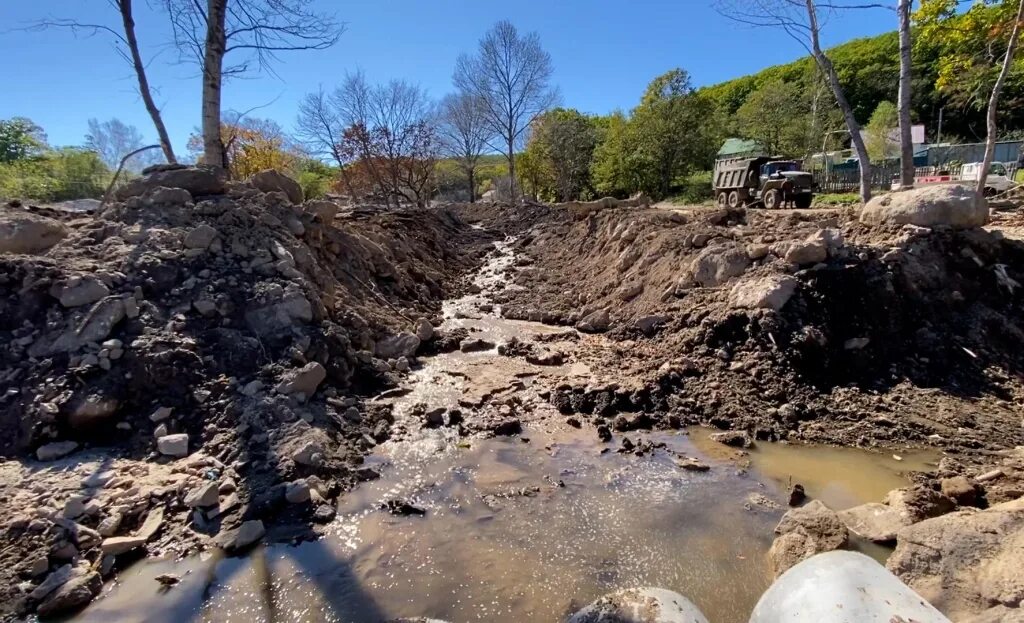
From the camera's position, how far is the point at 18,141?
2839 cm

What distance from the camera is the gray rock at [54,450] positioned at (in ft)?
13.3

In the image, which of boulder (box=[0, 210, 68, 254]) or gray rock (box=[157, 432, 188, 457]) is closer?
gray rock (box=[157, 432, 188, 457])

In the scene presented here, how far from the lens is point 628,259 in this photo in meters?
9.65

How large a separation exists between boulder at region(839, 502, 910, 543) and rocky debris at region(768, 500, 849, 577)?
16 centimetres

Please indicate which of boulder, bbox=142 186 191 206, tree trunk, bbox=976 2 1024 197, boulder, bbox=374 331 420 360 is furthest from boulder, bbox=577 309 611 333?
tree trunk, bbox=976 2 1024 197

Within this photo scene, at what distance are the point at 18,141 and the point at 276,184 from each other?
3162cm

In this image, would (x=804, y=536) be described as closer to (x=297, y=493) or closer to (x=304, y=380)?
(x=297, y=493)

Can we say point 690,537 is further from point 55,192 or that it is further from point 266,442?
point 55,192

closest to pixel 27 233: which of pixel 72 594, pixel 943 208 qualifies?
pixel 72 594

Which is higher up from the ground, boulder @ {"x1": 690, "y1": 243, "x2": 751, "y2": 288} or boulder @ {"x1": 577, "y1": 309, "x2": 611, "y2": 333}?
boulder @ {"x1": 690, "y1": 243, "x2": 751, "y2": 288}

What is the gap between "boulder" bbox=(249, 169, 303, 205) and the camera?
27.2ft

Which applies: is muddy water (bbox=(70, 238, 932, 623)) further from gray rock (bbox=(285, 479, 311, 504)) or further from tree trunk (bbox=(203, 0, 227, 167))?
tree trunk (bbox=(203, 0, 227, 167))

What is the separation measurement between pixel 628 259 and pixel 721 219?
1779mm

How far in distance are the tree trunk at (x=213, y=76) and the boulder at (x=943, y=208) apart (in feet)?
32.2
